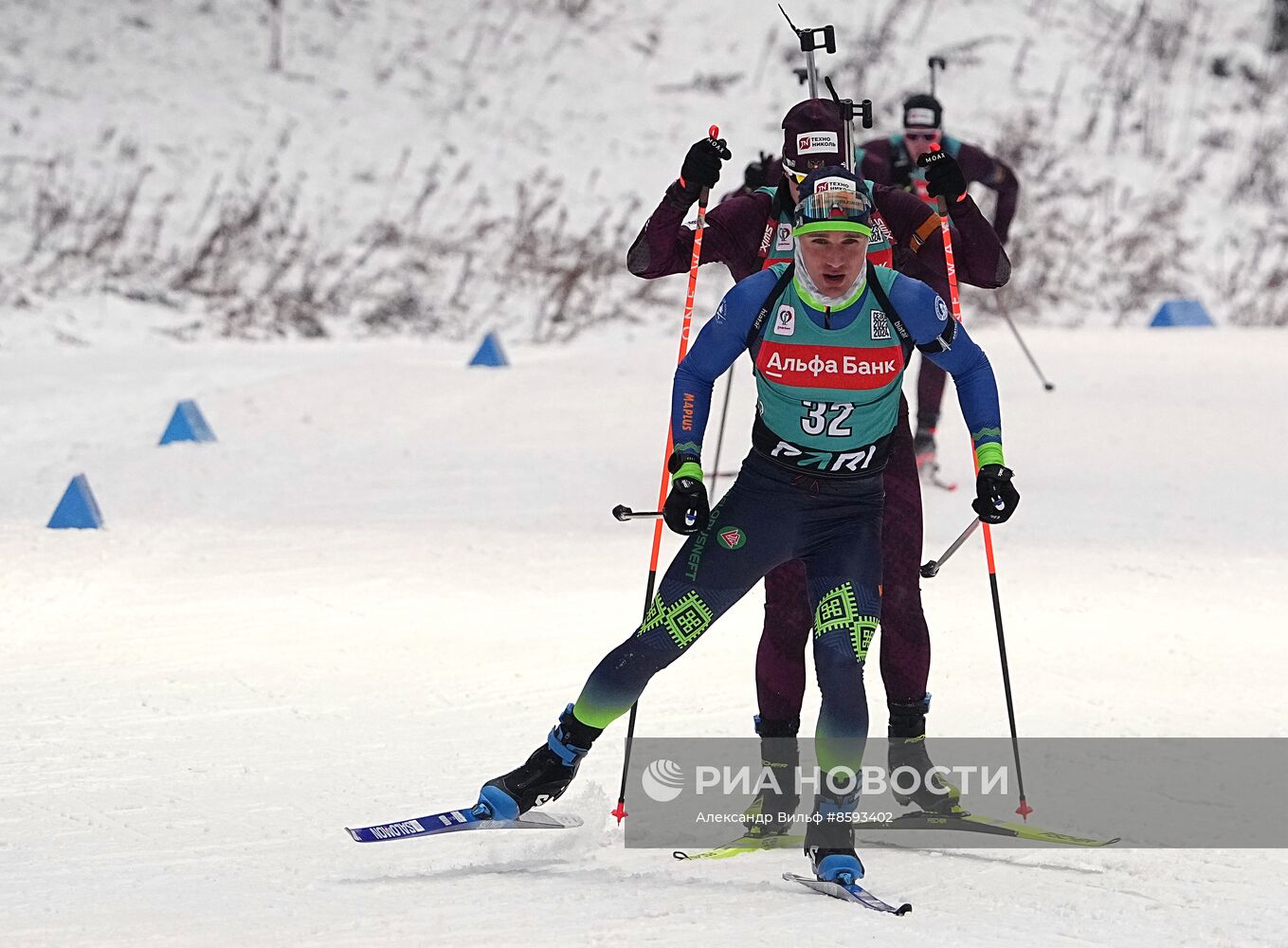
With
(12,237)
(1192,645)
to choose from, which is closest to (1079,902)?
(1192,645)

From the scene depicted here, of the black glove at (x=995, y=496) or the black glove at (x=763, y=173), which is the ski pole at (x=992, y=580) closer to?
the black glove at (x=995, y=496)

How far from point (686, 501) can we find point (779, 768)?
1029 mm

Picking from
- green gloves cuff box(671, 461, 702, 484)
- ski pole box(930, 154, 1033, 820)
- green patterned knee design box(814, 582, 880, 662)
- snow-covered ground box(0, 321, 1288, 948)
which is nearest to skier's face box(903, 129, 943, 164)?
snow-covered ground box(0, 321, 1288, 948)

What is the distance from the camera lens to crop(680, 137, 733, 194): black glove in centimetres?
467

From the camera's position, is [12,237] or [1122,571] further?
[12,237]

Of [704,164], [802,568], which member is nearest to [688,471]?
[802,568]

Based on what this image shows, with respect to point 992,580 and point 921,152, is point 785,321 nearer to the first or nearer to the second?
point 992,580

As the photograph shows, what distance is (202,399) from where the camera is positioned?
11.3 m

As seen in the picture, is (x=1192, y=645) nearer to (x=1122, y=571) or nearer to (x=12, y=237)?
(x=1122, y=571)

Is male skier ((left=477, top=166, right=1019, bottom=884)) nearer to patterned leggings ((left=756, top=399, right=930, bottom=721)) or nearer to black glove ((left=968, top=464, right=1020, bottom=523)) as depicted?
black glove ((left=968, top=464, right=1020, bottom=523))

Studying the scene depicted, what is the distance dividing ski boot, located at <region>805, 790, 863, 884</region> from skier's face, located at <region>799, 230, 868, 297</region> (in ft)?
4.20

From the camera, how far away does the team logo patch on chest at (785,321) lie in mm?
4203

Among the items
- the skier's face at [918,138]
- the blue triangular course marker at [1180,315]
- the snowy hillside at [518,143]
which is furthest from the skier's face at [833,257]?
the blue triangular course marker at [1180,315]

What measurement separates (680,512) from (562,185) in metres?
14.3
